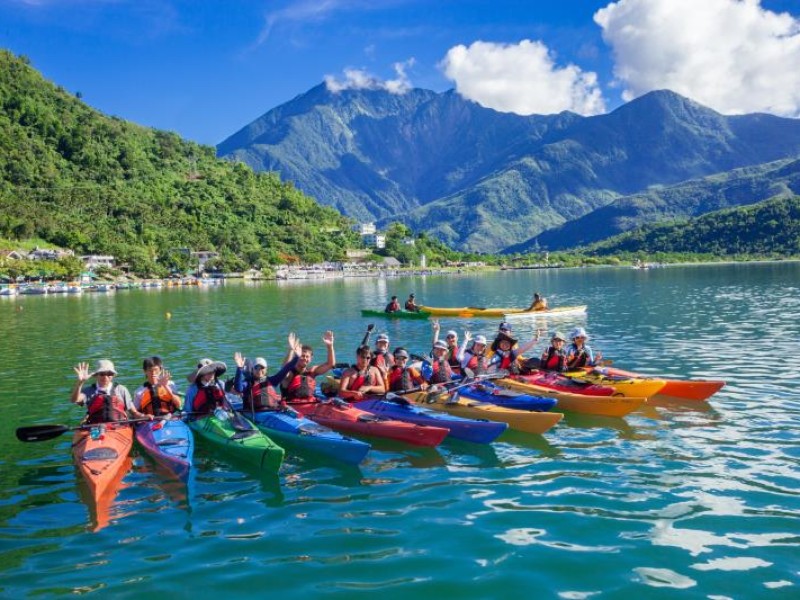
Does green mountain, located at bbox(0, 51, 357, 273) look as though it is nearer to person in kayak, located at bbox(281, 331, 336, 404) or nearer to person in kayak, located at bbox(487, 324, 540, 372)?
person in kayak, located at bbox(487, 324, 540, 372)

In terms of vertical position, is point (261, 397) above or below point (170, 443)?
above

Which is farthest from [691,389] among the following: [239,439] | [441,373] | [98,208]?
[98,208]

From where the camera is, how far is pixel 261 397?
48.9 feet

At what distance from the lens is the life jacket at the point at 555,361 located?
18.9 metres

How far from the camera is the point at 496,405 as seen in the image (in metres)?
15.7

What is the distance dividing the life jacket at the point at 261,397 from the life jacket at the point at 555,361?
8184mm

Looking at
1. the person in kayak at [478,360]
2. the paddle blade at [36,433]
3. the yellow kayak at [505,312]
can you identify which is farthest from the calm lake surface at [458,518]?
the yellow kayak at [505,312]

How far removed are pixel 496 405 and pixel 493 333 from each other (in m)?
23.3

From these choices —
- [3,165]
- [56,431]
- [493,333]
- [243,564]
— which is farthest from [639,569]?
[3,165]

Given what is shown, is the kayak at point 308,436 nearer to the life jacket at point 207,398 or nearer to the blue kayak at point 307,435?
the blue kayak at point 307,435

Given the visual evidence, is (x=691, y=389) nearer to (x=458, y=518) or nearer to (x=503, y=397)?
(x=503, y=397)

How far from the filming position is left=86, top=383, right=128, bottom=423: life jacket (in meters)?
13.3

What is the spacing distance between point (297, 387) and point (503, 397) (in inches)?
199

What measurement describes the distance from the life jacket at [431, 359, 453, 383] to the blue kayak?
3.91 m
